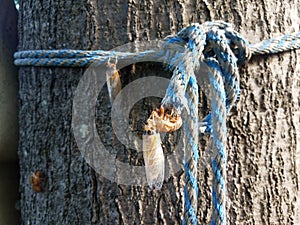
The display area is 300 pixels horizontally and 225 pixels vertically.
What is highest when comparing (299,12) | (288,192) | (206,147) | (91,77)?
(299,12)

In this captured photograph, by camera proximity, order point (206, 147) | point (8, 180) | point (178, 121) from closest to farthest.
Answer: point (178, 121), point (206, 147), point (8, 180)

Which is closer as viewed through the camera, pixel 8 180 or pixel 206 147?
pixel 206 147

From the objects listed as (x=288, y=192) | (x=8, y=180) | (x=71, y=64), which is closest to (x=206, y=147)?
(x=288, y=192)

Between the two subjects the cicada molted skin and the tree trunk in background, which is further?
the tree trunk in background

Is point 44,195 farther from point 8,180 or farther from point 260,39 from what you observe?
point 260,39

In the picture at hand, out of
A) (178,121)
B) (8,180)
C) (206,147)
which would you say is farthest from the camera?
(8,180)

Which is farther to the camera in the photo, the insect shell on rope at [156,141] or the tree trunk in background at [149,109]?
the tree trunk in background at [149,109]

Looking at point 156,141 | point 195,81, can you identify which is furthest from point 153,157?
point 195,81
